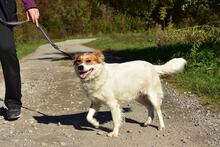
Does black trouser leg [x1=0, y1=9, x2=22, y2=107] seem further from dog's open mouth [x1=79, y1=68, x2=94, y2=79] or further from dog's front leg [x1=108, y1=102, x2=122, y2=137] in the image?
dog's front leg [x1=108, y1=102, x2=122, y2=137]

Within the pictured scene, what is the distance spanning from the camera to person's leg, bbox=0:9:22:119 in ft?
22.3

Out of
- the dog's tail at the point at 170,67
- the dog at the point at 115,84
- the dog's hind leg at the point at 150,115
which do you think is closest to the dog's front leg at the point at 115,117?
the dog at the point at 115,84

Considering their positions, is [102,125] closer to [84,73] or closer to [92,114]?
[92,114]

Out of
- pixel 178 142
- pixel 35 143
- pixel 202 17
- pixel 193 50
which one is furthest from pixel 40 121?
pixel 202 17

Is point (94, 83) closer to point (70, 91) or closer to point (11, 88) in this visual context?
point (11, 88)

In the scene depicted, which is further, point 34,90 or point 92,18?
point 92,18

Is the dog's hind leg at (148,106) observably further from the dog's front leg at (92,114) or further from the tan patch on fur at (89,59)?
the tan patch on fur at (89,59)

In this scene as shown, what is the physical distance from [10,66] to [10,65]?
0.04 feet

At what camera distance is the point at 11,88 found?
276 inches

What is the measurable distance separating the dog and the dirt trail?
22 cm

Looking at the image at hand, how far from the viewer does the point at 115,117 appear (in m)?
6.20

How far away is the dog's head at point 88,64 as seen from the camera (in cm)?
599

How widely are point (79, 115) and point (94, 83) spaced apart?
131 cm

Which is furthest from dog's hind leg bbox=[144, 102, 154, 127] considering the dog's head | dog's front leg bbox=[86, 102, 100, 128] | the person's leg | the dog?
the person's leg
